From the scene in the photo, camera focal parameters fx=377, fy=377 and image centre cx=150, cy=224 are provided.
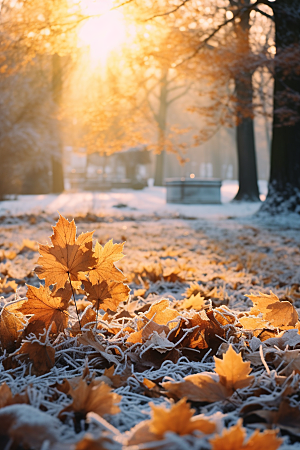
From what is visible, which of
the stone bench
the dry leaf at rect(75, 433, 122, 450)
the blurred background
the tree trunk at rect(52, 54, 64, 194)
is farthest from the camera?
the tree trunk at rect(52, 54, 64, 194)

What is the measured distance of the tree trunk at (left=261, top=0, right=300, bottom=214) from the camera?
8.34 m

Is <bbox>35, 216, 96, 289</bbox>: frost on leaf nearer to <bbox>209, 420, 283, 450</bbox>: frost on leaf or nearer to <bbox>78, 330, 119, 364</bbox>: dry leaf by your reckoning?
<bbox>78, 330, 119, 364</bbox>: dry leaf

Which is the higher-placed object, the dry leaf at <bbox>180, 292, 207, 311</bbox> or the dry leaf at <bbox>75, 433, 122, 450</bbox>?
the dry leaf at <bbox>75, 433, 122, 450</bbox>

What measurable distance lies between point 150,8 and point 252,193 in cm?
774

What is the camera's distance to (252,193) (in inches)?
560

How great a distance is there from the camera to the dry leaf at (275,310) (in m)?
1.42

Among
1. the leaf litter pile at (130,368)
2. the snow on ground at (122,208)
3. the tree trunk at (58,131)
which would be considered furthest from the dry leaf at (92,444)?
the tree trunk at (58,131)

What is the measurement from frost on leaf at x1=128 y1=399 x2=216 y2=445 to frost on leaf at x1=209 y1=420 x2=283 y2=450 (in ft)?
0.26

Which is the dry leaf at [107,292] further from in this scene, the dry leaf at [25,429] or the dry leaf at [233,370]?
the dry leaf at [25,429]

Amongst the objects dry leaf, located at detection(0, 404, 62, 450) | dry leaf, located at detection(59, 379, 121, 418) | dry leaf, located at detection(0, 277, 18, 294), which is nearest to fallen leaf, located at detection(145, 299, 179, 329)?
dry leaf, located at detection(59, 379, 121, 418)

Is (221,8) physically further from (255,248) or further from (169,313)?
(169,313)

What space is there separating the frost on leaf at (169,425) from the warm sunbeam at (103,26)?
6785mm

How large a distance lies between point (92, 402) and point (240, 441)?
15.3 inches

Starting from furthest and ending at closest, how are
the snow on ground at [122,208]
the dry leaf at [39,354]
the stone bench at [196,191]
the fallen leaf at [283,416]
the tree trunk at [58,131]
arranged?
the tree trunk at [58,131]
the stone bench at [196,191]
the snow on ground at [122,208]
the dry leaf at [39,354]
the fallen leaf at [283,416]
